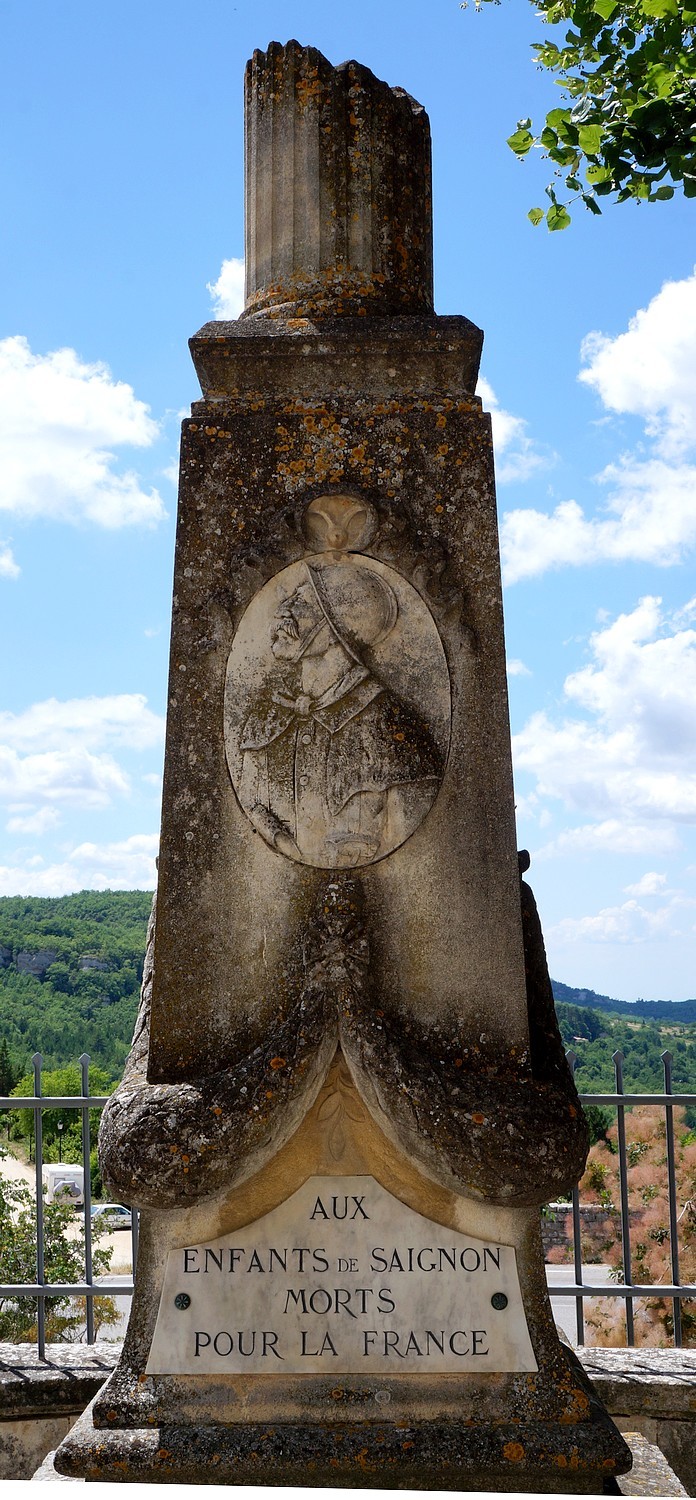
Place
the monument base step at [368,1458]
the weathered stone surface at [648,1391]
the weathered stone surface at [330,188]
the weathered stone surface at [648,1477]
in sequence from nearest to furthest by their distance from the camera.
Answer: the monument base step at [368,1458], the weathered stone surface at [648,1477], the weathered stone surface at [330,188], the weathered stone surface at [648,1391]

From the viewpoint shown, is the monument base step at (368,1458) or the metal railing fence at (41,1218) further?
the metal railing fence at (41,1218)

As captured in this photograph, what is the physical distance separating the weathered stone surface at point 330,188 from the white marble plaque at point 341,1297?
3.12 metres

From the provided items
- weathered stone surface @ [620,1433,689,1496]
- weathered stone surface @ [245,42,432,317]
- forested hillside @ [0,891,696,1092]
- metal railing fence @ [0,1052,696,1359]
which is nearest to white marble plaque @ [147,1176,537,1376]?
weathered stone surface @ [620,1433,689,1496]

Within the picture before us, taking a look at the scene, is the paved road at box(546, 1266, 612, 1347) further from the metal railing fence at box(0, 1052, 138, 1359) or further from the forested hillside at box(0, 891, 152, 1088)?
the metal railing fence at box(0, 1052, 138, 1359)

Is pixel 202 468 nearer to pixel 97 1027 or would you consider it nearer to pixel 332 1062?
pixel 332 1062

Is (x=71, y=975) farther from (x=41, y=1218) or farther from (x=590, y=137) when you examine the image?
(x=590, y=137)

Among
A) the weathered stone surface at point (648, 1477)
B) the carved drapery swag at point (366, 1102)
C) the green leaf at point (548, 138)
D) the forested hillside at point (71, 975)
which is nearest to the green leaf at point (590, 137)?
the green leaf at point (548, 138)

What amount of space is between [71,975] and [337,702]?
27.7 m

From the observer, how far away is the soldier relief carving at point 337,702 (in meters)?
4.34

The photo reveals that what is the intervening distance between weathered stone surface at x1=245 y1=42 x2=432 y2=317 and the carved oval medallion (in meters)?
1.09

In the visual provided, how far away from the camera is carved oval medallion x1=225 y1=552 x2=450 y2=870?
4.33 metres

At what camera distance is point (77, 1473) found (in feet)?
12.6

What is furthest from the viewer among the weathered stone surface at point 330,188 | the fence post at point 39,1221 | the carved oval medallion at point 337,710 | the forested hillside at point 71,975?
the forested hillside at point 71,975

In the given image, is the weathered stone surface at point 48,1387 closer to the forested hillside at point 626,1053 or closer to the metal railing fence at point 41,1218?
the metal railing fence at point 41,1218
